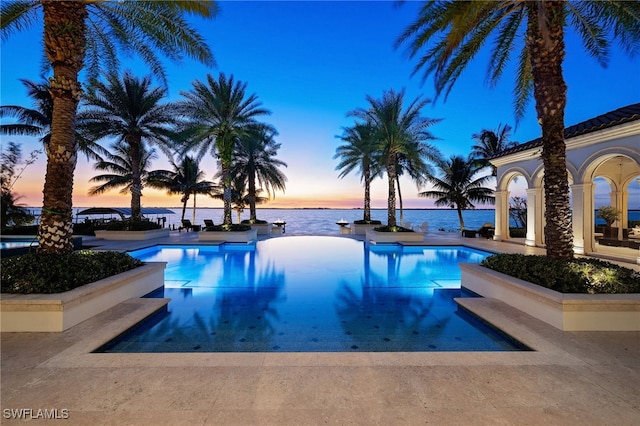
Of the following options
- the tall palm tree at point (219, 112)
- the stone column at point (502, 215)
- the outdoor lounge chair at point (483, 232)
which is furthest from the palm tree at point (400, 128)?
the tall palm tree at point (219, 112)

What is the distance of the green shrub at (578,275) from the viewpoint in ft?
16.9

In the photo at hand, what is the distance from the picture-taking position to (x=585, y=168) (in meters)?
12.2

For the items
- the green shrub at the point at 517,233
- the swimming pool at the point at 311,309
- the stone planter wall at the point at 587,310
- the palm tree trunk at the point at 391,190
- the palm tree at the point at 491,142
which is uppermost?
the palm tree at the point at 491,142

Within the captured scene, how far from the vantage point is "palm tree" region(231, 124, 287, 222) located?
79.3ft

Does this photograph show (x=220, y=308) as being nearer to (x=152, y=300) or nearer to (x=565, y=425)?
(x=152, y=300)

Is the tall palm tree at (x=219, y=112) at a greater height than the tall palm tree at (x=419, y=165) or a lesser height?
greater

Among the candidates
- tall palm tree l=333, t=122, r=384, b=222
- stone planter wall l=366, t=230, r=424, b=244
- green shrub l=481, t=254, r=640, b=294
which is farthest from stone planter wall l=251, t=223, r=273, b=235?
green shrub l=481, t=254, r=640, b=294

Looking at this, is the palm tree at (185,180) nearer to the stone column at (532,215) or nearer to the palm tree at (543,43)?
the palm tree at (543,43)

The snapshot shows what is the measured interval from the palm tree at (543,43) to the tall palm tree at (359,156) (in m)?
12.8

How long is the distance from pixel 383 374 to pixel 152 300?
5.11 m

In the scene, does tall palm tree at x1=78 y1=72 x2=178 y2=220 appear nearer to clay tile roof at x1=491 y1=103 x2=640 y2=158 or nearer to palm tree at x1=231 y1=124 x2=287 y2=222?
palm tree at x1=231 y1=124 x2=287 y2=222

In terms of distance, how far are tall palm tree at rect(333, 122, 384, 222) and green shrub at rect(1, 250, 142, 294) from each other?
19.0m

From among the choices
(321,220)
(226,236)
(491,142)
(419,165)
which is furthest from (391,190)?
(321,220)

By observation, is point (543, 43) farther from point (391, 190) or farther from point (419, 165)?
point (391, 190)
